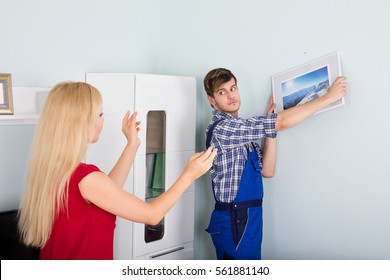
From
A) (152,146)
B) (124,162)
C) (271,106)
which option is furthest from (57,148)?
(271,106)

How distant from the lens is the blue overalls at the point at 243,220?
2154 mm

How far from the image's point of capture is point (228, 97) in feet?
7.36

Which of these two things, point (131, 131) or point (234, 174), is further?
point (234, 174)

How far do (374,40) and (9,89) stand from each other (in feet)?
4.97

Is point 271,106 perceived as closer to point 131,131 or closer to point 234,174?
point 234,174

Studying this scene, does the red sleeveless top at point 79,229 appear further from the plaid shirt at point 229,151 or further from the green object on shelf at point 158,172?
the green object on shelf at point 158,172

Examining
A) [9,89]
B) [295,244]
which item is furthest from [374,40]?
[9,89]

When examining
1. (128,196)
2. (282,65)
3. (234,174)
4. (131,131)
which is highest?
(282,65)

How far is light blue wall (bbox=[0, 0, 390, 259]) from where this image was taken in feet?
6.58

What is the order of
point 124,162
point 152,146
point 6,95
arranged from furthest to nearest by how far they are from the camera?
point 152,146 → point 6,95 → point 124,162

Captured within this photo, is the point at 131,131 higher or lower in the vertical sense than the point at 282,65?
lower

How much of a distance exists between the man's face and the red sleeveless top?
801mm

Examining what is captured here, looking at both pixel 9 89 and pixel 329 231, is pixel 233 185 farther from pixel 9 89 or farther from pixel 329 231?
pixel 9 89

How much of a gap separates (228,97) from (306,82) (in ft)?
1.15
